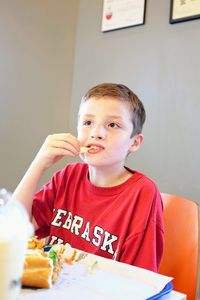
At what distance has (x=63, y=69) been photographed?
208 cm

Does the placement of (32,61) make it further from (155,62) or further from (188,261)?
(188,261)

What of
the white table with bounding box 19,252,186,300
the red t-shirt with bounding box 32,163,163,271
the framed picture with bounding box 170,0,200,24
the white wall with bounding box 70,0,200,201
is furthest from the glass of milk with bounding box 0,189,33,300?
the framed picture with bounding box 170,0,200,24

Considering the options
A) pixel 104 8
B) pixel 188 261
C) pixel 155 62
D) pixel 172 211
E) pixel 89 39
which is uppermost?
pixel 104 8

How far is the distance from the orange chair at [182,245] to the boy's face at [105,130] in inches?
8.1

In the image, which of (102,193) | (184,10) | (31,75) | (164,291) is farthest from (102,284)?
(31,75)

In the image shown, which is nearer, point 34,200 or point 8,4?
point 34,200

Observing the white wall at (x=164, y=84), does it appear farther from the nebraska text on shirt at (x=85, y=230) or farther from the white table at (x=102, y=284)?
the white table at (x=102, y=284)

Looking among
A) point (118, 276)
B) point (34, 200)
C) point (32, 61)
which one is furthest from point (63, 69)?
point (118, 276)

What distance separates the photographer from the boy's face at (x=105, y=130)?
35.8 inches

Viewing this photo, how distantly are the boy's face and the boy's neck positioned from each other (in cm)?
3

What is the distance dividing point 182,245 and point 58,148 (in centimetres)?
41

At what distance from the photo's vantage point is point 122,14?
1.82 m

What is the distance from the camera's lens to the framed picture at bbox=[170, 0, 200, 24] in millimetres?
1534

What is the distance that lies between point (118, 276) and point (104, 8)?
168 centimetres
